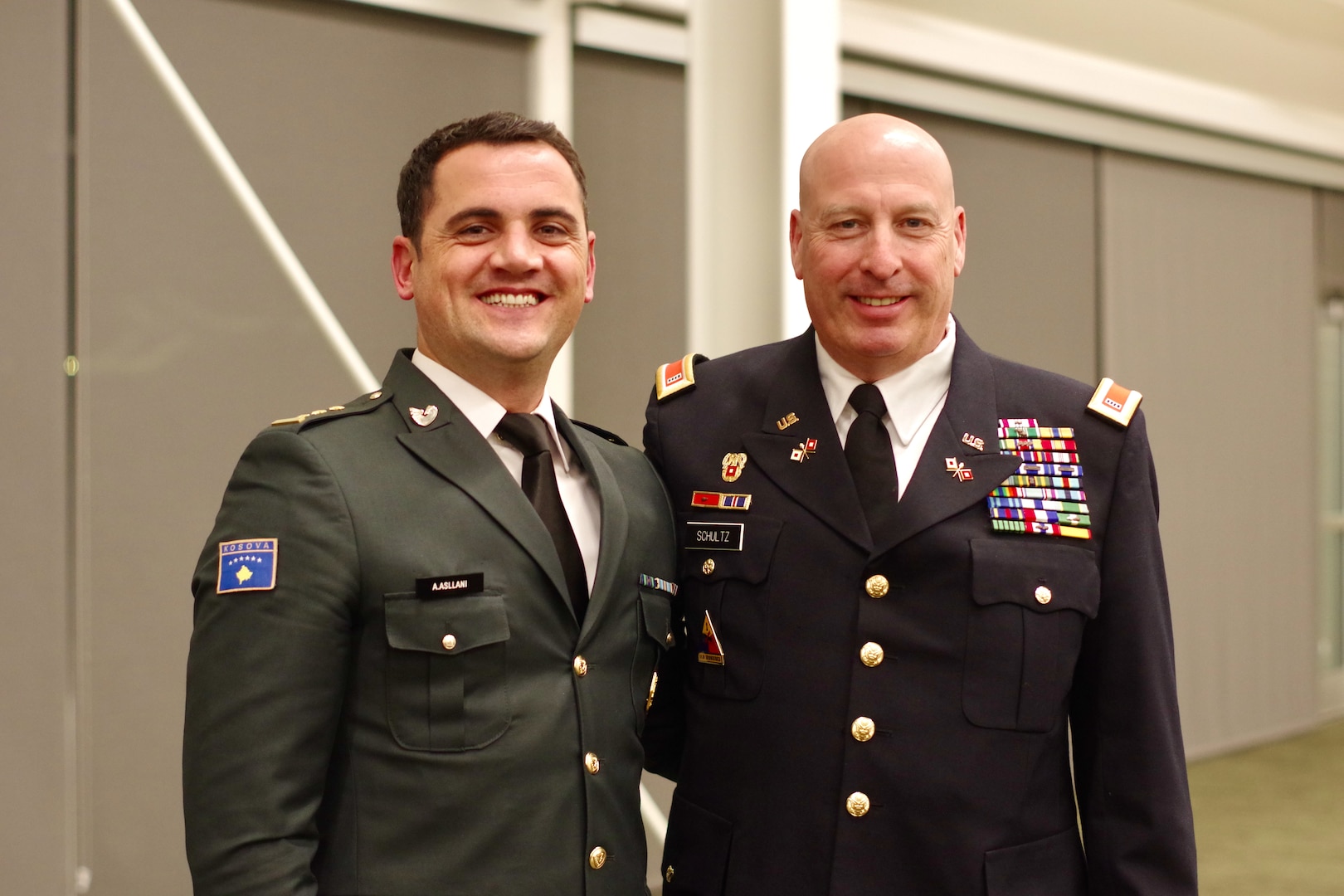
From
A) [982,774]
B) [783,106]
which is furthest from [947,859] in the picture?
[783,106]

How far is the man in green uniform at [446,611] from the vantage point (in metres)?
1.50

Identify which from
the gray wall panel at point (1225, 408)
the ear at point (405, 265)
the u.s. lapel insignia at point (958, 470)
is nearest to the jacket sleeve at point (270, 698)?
the ear at point (405, 265)

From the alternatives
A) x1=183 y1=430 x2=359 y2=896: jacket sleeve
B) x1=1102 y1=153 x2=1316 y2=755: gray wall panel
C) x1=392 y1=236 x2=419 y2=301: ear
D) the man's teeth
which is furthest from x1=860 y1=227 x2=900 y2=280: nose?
x1=1102 y1=153 x2=1316 y2=755: gray wall panel

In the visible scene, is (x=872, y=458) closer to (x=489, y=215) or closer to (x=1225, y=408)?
(x=489, y=215)

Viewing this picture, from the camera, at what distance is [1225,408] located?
687 centimetres

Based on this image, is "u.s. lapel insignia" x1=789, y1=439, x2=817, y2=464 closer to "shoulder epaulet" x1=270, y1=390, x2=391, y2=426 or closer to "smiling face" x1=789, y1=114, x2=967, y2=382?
"smiling face" x1=789, y1=114, x2=967, y2=382

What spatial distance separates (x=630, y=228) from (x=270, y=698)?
321 centimetres

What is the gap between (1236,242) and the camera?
6957 millimetres

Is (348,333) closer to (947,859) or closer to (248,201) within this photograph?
(248,201)

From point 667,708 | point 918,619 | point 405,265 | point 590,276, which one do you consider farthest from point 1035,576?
point 405,265

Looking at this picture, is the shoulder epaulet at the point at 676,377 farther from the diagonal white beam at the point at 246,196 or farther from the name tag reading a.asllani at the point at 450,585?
the diagonal white beam at the point at 246,196

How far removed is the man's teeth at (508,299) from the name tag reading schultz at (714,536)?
0.45 metres

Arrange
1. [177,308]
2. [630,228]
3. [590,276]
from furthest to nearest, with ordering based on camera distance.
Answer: [630,228] < [177,308] < [590,276]

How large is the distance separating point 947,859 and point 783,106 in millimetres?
2103
